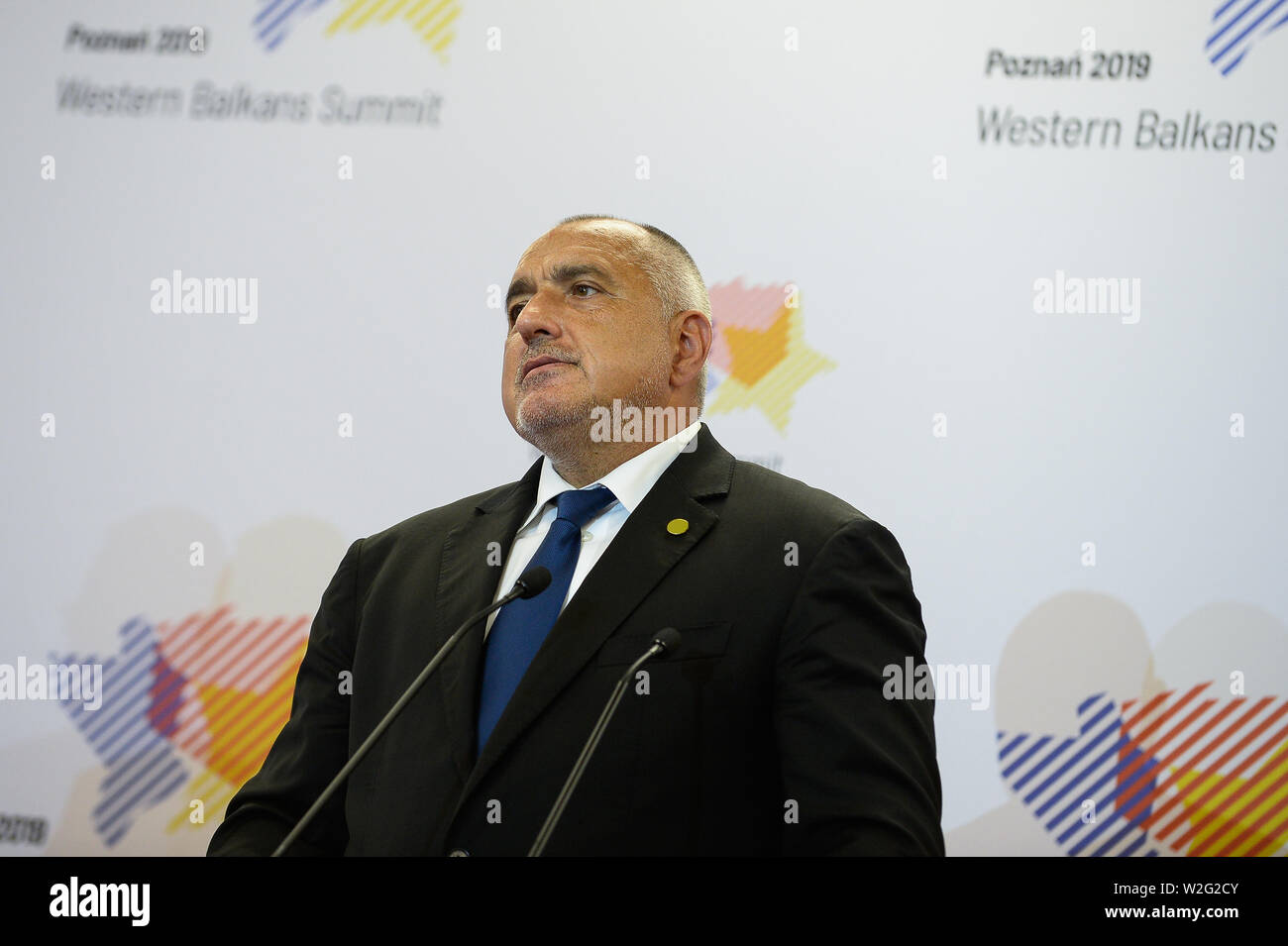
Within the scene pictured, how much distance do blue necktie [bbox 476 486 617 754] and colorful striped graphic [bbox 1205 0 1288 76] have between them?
2.19 metres

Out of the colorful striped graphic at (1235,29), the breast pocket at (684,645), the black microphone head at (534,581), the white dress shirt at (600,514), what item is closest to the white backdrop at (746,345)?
the colorful striped graphic at (1235,29)

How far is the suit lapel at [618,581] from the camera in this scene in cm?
172

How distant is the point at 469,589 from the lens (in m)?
1.98

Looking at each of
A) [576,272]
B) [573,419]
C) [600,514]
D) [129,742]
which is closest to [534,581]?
[600,514]

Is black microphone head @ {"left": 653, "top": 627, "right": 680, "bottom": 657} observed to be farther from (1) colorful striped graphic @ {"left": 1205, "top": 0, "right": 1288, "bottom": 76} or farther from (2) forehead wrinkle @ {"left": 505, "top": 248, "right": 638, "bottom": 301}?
(1) colorful striped graphic @ {"left": 1205, "top": 0, "right": 1288, "bottom": 76}

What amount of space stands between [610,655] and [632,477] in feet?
1.30

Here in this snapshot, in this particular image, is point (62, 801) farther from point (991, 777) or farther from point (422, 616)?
point (991, 777)

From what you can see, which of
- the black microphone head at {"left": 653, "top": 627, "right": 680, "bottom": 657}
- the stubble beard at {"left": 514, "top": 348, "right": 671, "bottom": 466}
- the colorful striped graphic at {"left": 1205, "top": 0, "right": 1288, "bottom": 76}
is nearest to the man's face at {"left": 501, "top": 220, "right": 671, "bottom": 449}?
the stubble beard at {"left": 514, "top": 348, "right": 671, "bottom": 466}

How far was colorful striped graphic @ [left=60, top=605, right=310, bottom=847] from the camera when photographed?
2986 mm

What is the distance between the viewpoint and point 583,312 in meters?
2.20

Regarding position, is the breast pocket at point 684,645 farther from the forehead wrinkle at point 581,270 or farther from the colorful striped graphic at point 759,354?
the colorful striped graphic at point 759,354

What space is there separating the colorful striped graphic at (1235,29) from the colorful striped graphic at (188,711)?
2.77 metres
